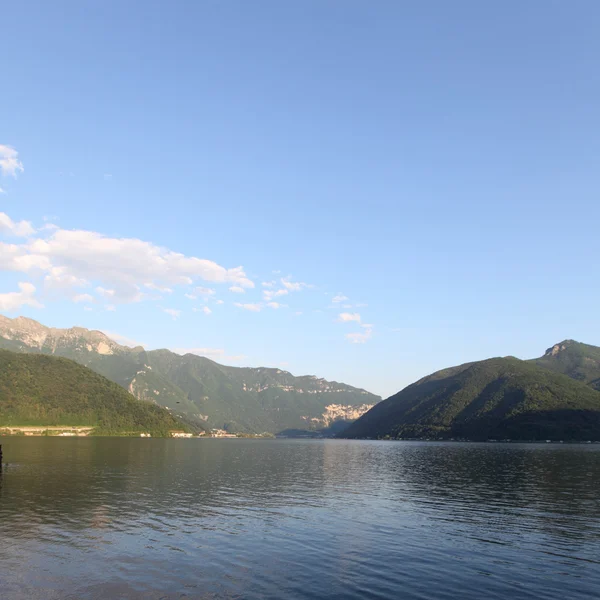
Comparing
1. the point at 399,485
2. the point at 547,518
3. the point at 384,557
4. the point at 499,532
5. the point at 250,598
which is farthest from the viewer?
the point at 399,485

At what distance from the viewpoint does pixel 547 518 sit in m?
66.1

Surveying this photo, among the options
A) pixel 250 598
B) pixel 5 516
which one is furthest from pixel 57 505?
pixel 250 598

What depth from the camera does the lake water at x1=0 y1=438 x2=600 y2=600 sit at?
36.6 meters

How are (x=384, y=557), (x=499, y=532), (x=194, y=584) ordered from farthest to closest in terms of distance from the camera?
(x=499, y=532)
(x=384, y=557)
(x=194, y=584)

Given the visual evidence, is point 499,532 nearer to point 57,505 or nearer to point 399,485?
point 399,485

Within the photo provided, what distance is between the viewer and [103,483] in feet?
309

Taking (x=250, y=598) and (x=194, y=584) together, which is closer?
(x=250, y=598)

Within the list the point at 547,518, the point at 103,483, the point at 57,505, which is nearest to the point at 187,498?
the point at 57,505

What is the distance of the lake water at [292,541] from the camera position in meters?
36.6

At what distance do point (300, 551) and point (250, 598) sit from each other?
13.5 meters

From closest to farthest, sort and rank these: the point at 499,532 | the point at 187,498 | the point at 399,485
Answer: the point at 499,532 < the point at 187,498 < the point at 399,485

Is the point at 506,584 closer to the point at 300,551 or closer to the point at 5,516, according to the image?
the point at 300,551

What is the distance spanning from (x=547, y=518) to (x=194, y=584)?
171 ft

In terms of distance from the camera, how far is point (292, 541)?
50.4 m
